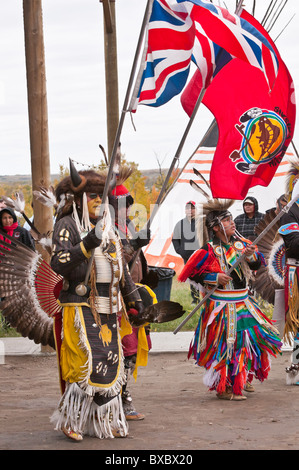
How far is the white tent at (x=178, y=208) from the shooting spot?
1271cm

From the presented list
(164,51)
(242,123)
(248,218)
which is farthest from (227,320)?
(248,218)

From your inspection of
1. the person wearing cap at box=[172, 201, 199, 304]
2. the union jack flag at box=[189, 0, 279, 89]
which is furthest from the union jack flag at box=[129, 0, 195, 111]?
the person wearing cap at box=[172, 201, 199, 304]

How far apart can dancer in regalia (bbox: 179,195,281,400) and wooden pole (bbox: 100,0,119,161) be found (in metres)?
4.31

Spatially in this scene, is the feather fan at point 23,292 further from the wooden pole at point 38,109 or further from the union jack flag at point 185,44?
the wooden pole at point 38,109

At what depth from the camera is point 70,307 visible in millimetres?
5559

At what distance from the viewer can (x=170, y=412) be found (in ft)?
21.4

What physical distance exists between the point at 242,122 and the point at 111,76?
5.42m

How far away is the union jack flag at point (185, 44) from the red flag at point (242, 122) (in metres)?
0.39

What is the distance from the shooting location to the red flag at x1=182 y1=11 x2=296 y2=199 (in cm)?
625

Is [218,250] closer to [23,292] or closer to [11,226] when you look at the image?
[23,292]

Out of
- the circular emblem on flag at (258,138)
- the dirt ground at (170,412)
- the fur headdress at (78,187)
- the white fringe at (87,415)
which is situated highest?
the circular emblem on flag at (258,138)

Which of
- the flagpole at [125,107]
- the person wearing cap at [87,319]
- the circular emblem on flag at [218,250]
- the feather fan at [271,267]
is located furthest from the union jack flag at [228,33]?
the feather fan at [271,267]

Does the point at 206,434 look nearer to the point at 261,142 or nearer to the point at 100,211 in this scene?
the point at 100,211

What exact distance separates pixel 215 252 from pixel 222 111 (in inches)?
54.8
